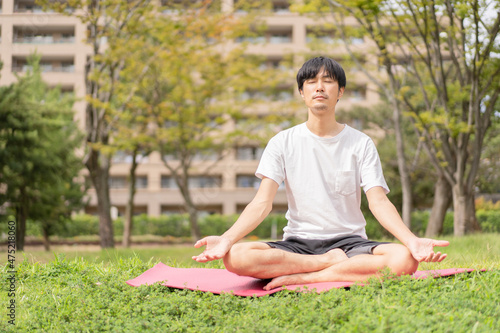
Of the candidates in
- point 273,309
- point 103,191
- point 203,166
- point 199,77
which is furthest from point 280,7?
point 273,309

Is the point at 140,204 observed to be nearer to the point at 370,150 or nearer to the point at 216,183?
the point at 216,183

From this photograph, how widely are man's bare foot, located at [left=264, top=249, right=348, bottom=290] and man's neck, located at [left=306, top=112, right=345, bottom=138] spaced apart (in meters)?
0.83

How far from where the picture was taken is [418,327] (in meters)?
2.32

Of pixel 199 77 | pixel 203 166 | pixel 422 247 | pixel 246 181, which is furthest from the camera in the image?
pixel 246 181

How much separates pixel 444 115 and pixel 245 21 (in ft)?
21.5

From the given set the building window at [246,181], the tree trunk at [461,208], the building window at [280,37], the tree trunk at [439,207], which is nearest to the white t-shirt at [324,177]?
the tree trunk at [461,208]

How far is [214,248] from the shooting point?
3.07 m

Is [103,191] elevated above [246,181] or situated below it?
above

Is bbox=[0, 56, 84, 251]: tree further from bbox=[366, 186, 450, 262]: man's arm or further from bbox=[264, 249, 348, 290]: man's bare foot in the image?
bbox=[366, 186, 450, 262]: man's arm

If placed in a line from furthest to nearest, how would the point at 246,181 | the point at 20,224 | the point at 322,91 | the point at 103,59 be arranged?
the point at 246,181 → the point at 20,224 → the point at 103,59 → the point at 322,91

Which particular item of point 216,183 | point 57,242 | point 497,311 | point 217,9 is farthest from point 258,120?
point 216,183

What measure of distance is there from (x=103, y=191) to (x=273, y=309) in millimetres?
9306

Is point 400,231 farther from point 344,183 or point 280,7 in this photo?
point 280,7

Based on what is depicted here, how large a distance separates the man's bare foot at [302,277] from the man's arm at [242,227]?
37cm
